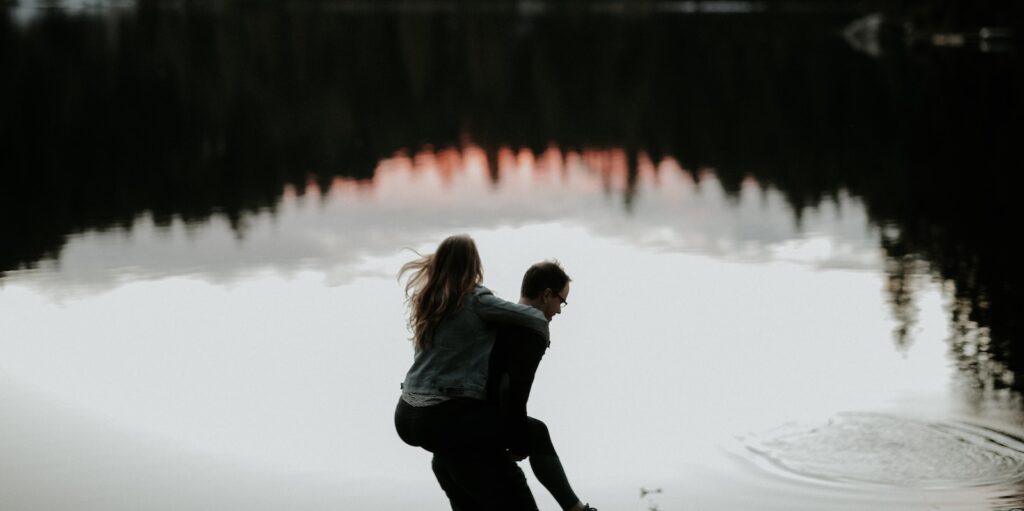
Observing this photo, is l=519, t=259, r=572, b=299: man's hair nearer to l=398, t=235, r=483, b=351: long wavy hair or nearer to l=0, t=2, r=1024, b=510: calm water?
l=398, t=235, r=483, b=351: long wavy hair

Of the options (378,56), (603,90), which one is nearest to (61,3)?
(378,56)

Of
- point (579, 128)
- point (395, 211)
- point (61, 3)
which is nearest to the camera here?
point (395, 211)

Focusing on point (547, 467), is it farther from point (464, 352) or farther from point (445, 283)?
point (445, 283)

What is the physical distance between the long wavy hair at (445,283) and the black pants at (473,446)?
0.34 m

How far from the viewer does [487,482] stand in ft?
26.4

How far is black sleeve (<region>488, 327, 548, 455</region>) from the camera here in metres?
7.93

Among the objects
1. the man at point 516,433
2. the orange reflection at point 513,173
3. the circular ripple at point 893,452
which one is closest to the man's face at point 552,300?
the man at point 516,433

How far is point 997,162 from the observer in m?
32.0

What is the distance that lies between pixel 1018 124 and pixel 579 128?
15.2 m

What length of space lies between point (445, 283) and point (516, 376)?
1.75 ft

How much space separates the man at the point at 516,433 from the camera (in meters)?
7.94

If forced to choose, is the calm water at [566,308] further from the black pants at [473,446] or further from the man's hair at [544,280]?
the man's hair at [544,280]

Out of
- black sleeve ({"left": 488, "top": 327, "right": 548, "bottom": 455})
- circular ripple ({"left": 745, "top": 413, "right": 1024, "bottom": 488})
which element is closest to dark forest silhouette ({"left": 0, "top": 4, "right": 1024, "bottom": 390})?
circular ripple ({"left": 745, "top": 413, "right": 1024, "bottom": 488})

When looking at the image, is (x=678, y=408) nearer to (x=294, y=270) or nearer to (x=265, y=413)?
(x=265, y=413)
